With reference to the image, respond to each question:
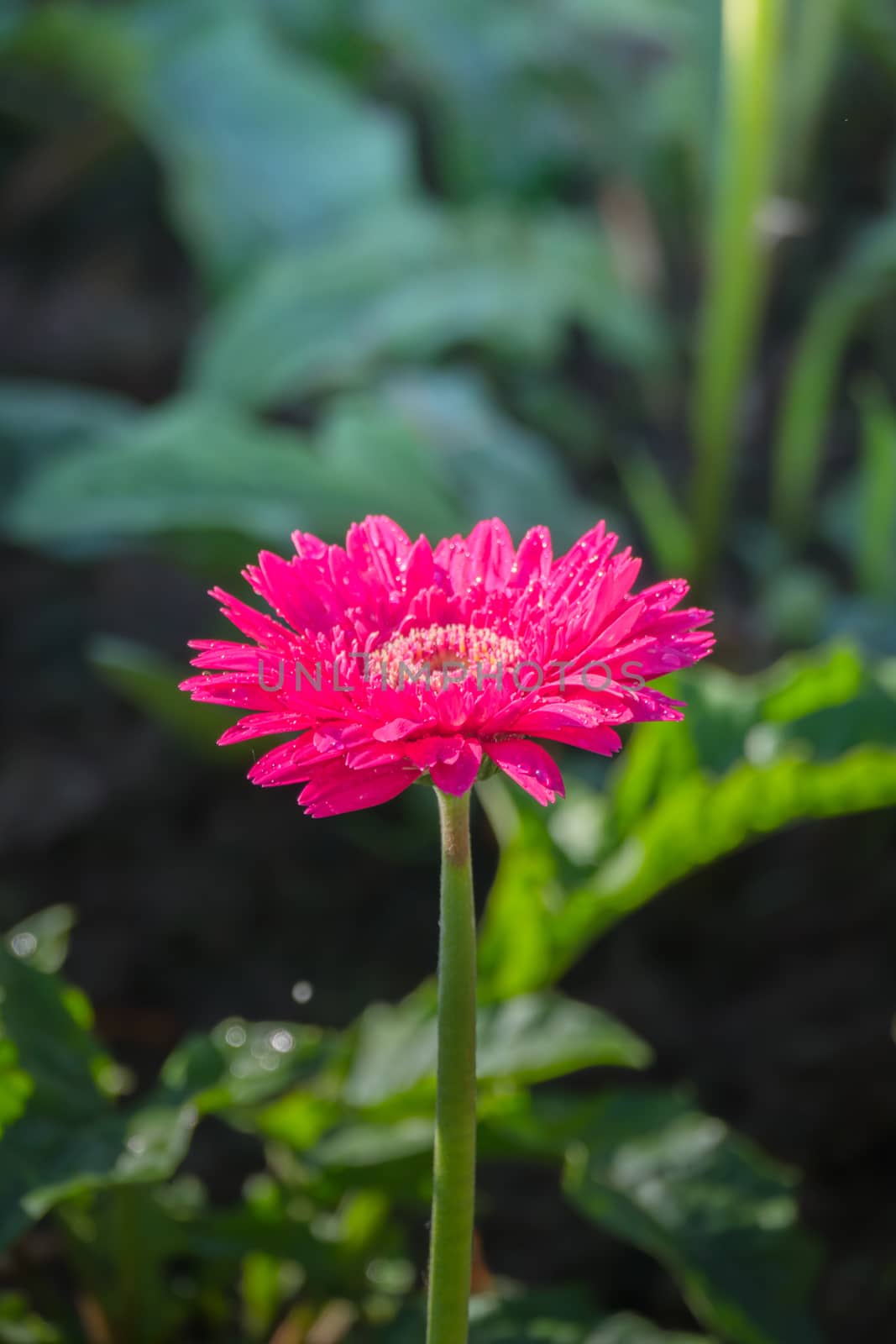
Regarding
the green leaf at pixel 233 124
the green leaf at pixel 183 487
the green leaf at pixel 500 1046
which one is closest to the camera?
the green leaf at pixel 500 1046

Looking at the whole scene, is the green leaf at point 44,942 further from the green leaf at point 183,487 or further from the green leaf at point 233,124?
the green leaf at point 233,124

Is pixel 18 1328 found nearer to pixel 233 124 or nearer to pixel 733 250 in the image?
pixel 733 250

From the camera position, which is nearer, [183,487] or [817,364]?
[183,487]

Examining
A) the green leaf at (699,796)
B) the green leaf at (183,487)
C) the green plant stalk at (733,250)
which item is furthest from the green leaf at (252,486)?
the green leaf at (699,796)

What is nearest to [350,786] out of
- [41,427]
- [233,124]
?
[41,427]

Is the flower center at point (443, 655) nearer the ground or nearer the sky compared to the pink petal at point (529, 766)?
nearer the sky

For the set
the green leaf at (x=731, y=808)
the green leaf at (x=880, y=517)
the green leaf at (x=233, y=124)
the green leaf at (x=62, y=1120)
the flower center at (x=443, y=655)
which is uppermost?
the green leaf at (x=233, y=124)
